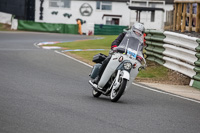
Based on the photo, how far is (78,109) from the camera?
8984mm

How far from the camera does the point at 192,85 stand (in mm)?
14844

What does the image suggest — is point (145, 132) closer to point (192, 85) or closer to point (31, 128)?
point (31, 128)

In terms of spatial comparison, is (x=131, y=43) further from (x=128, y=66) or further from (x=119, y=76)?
(x=119, y=76)

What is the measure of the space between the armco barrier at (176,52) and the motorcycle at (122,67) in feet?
13.3

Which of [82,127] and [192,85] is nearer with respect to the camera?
[82,127]

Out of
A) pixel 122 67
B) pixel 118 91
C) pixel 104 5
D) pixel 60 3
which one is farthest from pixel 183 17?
pixel 60 3

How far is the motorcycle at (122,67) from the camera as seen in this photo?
34.0ft

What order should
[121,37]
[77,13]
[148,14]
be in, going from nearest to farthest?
[121,37], [148,14], [77,13]

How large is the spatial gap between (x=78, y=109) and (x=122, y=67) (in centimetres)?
182

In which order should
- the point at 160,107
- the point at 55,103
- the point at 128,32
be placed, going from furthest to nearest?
1. the point at 128,32
2. the point at 160,107
3. the point at 55,103

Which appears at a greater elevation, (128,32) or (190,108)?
(128,32)

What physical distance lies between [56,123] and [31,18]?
2364 inches

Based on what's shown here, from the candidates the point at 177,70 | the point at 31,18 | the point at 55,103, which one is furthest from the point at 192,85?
the point at 31,18

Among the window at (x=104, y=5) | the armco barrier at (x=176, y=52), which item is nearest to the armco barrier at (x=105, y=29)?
the window at (x=104, y=5)
